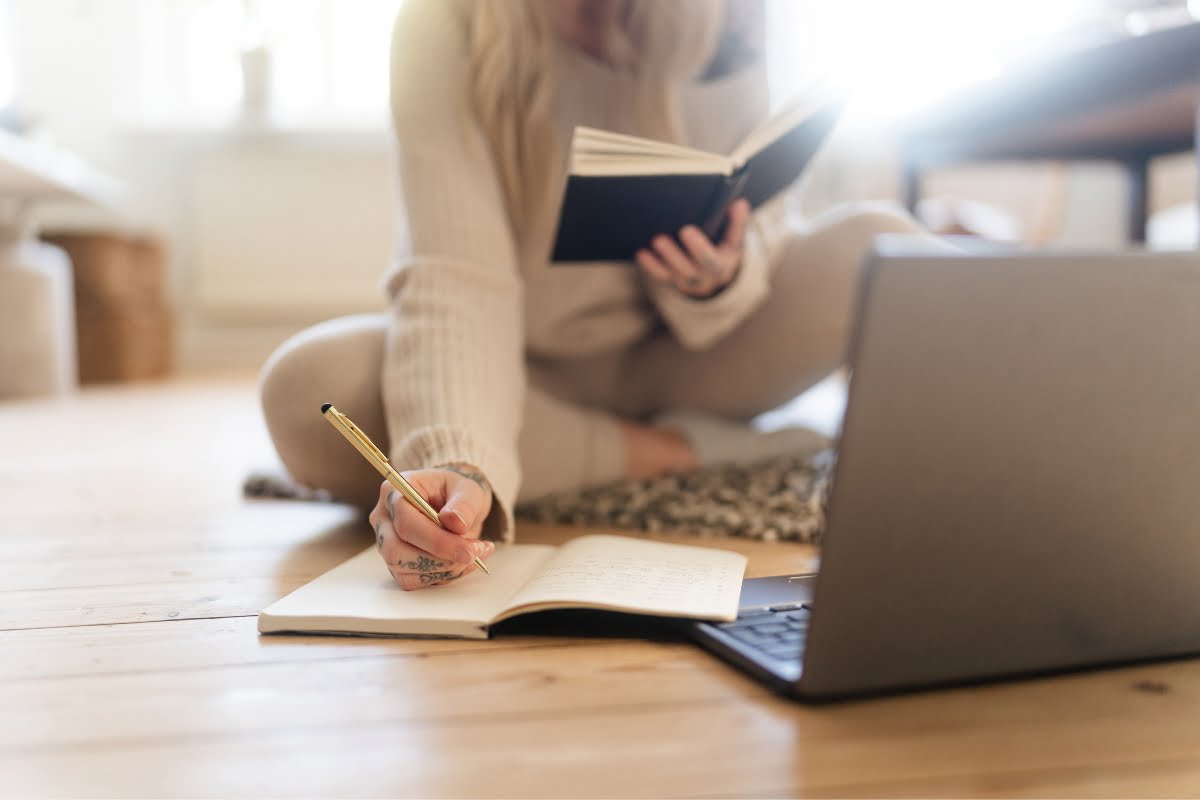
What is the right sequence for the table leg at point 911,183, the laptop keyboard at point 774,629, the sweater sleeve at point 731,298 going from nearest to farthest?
the laptop keyboard at point 774,629
the sweater sleeve at point 731,298
the table leg at point 911,183

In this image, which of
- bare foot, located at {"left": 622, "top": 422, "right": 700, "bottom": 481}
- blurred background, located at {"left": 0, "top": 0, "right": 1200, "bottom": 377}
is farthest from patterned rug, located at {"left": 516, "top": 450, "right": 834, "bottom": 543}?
blurred background, located at {"left": 0, "top": 0, "right": 1200, "bottom": 377}

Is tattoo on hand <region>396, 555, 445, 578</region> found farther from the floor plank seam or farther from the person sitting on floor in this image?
the floor plank seam

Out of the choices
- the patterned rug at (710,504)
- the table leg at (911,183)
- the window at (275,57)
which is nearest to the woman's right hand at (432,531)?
the patterned rug at (710,504)

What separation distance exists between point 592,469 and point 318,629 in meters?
0.53

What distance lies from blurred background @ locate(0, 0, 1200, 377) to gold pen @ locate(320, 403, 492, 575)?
2.81m

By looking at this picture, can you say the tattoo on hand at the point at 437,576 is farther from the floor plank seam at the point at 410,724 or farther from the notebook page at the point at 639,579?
the floor plank seam at the point at 410,724

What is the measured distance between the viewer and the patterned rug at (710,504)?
102 cm

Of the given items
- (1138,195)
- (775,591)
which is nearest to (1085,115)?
(1138,195)

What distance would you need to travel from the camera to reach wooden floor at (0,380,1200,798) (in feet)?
1.58

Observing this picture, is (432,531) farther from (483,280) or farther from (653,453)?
(653,453)

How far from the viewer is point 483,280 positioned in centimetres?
98

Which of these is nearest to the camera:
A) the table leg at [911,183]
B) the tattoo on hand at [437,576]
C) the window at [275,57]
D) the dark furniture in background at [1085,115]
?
the tattoo on hand at [437,576]

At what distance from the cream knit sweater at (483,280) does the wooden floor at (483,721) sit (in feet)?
0.66

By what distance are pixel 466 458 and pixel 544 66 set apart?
455mm
